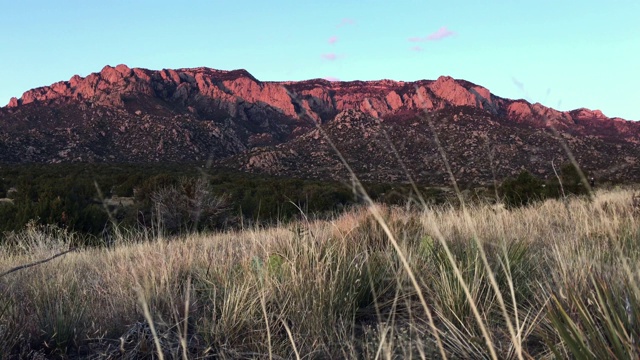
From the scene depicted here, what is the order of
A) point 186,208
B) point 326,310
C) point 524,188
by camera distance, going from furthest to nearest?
point 524,188
point 186,208
point 326,310

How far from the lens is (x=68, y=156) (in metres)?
54.1

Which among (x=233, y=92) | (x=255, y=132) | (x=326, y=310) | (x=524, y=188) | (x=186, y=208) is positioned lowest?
(x=524, y=188)

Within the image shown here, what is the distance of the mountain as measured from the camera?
3594 cm

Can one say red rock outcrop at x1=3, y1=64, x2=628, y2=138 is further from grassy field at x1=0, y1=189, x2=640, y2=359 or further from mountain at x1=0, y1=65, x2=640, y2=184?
grassy field at x1=0, y1=189, x2=640, y2=359

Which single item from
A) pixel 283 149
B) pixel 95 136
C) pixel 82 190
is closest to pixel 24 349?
pixel 82 190

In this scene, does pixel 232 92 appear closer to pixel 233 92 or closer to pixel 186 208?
pixel 233 92

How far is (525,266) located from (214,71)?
133m

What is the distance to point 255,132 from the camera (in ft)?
280

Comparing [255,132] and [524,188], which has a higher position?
[255,132]

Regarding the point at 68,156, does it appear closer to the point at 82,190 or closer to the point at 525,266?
the point at 82,190

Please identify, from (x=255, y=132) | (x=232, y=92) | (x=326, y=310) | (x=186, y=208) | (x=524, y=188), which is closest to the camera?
(x=326, y=310)

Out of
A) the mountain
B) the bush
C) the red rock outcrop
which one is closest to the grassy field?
the mountain

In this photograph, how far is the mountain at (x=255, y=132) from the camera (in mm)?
35938

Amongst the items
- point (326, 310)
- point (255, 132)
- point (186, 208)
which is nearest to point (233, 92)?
point (255, 132)
